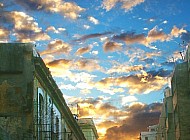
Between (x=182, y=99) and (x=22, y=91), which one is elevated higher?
(x=182, y=99)

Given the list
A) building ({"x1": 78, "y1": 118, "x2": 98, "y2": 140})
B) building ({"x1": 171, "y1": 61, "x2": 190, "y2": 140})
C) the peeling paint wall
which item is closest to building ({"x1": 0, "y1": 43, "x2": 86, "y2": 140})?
the peeling paint wall

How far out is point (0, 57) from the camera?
965 inches

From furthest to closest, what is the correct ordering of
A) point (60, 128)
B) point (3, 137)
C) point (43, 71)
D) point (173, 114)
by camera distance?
point (173, 114) → point (60, 128) → point (43, 71) → point (3, 137)

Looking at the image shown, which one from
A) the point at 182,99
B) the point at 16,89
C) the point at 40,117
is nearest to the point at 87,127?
the point at 182,99

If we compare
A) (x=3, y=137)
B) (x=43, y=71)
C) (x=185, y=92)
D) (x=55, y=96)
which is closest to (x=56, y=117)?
(x=55, y=96)

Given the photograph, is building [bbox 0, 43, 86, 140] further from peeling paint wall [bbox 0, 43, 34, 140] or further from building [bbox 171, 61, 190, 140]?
building [bbox 171, 61, 190, 140]

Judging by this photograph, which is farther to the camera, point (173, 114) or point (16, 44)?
point (173, 114)

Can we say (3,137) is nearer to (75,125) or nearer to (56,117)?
(56,117)

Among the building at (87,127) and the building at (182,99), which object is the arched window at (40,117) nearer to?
the building at (182,99)

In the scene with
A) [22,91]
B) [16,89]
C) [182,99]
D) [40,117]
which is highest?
[182,99]

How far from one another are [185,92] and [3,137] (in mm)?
19242

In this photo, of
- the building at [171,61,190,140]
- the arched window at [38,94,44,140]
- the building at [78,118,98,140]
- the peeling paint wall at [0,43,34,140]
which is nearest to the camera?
the peeling paint wall at [0,43,34,140]

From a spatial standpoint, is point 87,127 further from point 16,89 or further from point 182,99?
point 16,89

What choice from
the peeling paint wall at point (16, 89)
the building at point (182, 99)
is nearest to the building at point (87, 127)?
the building at point (182, 99)
